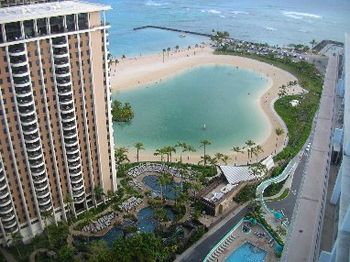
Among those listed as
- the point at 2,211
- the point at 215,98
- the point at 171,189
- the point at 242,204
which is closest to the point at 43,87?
the point at 2,211

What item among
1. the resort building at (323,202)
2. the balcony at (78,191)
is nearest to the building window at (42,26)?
the balcony at (78,191)

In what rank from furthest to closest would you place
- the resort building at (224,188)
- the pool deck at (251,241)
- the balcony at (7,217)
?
the resort building at (224,188), the pool deck at (251,241), the balcony at (7,217)

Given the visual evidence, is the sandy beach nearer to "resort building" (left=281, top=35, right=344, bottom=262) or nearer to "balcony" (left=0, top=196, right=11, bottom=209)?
"resort building" (left=281, top=35, right=344, bottom=262)

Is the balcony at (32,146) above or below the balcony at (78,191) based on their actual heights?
above

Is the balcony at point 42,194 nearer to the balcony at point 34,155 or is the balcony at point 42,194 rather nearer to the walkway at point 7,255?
the balcony at point 34,155

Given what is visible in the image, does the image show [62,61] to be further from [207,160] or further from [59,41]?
[207,160]

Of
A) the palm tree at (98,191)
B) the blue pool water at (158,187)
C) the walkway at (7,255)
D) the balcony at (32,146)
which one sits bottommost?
the walkway at (7,255)

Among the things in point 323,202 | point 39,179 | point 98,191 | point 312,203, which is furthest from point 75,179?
point 323,202
